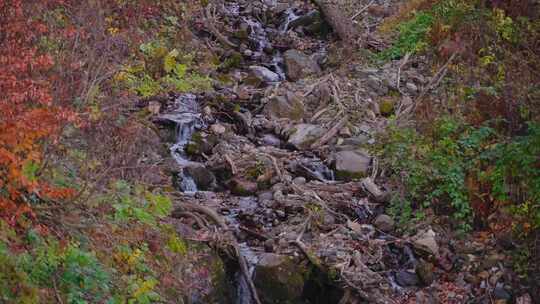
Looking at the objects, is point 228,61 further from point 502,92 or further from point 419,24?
point 502,92

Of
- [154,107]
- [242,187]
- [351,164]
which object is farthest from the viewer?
[154,107]

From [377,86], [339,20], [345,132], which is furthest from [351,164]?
[339,20]

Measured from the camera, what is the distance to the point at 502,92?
8977 millimetres

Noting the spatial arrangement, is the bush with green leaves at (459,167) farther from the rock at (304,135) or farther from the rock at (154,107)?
the rock at (154,107)

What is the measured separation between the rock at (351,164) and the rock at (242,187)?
1.41m

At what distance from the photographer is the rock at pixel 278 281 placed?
7727mm

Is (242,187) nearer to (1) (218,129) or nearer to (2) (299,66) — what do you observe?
(1) (218,129)

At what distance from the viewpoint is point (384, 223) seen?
28.8 feet

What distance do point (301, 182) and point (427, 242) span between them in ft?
8.34

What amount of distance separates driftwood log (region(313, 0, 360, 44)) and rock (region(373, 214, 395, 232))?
7.07 metres

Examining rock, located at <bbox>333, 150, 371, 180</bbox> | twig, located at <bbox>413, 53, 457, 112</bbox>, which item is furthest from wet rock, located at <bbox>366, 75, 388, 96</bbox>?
rock, located at <bbox>333, 150, 371, 180</bbox>

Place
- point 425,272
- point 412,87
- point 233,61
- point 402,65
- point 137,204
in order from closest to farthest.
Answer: point 137,204
point 425,272
point 412,87
point 402,65
point 233,61

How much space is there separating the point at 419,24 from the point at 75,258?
1110 cm

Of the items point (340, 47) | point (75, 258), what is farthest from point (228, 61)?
point (75, 258)
